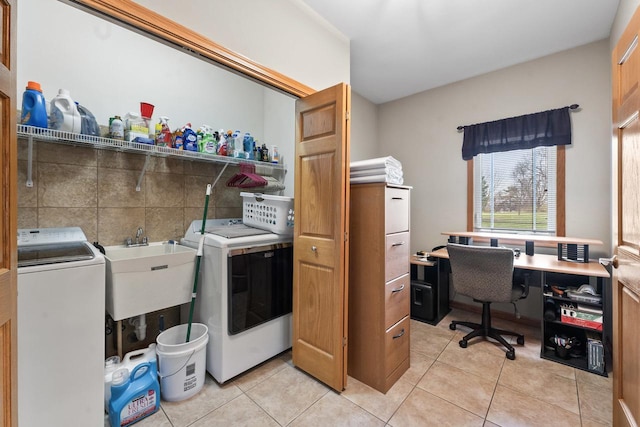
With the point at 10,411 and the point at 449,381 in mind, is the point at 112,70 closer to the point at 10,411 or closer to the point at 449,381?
the point at 10,411

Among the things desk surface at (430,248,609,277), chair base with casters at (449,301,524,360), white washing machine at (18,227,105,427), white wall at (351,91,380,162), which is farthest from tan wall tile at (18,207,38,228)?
desk surface at (430,248,609,277)

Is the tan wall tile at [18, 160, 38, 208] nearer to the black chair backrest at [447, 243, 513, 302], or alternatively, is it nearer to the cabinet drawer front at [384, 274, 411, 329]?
the cabinet drawer front at [384, 274, 411, 329]

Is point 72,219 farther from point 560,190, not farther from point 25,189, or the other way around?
point 560,190

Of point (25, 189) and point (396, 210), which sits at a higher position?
point (25, 189)

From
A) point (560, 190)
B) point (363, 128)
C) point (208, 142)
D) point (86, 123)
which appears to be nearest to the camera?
point (86, 123)

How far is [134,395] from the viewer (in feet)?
4.93

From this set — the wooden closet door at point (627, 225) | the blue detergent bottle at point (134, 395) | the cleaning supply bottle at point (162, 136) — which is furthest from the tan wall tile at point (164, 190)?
the wooden closet door at point (627, 225)

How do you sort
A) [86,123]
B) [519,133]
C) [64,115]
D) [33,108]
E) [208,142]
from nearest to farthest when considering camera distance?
1. [33,108]
2. [64,115]
3. [86,123]
4. [208,142]
5. [519,133]

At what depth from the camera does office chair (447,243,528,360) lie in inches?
87.0

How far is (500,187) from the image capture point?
311 cm

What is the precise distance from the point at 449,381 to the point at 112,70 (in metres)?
→ 3.27

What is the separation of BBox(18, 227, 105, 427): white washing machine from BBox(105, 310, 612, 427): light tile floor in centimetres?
38

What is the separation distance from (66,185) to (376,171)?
2.01 m

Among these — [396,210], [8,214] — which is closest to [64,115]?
[8,214]
